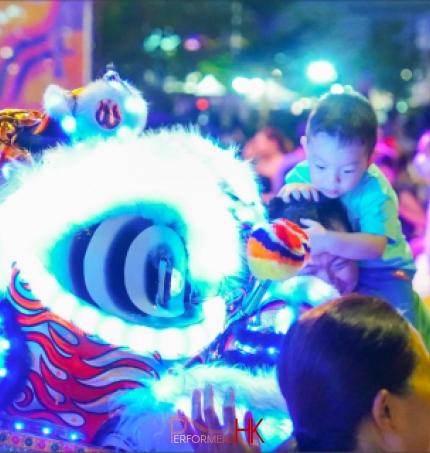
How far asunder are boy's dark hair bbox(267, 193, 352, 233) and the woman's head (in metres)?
0.22

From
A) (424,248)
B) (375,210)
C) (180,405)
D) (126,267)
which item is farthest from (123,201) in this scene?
(424,248)

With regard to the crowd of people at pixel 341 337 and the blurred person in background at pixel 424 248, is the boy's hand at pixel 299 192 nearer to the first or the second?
the crowd of people at pixel 341 337

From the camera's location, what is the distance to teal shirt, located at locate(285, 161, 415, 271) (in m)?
0.92

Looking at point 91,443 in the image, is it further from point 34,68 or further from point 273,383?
point 34,68

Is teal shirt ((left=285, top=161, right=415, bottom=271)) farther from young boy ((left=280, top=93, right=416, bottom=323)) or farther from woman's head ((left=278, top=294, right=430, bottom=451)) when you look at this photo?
woman's head ((left=278, top=294, right=430, bottom=451))

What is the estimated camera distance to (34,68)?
289 cm

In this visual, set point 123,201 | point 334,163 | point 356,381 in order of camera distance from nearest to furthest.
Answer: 1. point 356,381
2. point 123,201
3. point 334,163

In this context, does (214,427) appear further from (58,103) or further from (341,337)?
(58,103)

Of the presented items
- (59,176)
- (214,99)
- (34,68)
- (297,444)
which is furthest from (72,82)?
(297,444)

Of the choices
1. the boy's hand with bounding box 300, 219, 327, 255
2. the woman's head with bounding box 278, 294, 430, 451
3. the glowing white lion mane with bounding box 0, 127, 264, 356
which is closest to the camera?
the woman's head with bounding box 278, 294, 430, 451

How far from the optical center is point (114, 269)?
0.76 m

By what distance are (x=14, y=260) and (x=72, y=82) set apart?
2071mm

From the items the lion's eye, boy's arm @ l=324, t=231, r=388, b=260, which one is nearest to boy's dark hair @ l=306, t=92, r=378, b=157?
boy's arm @ l=324, t=231, r=388, b=260

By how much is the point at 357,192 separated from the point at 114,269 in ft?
1.20
